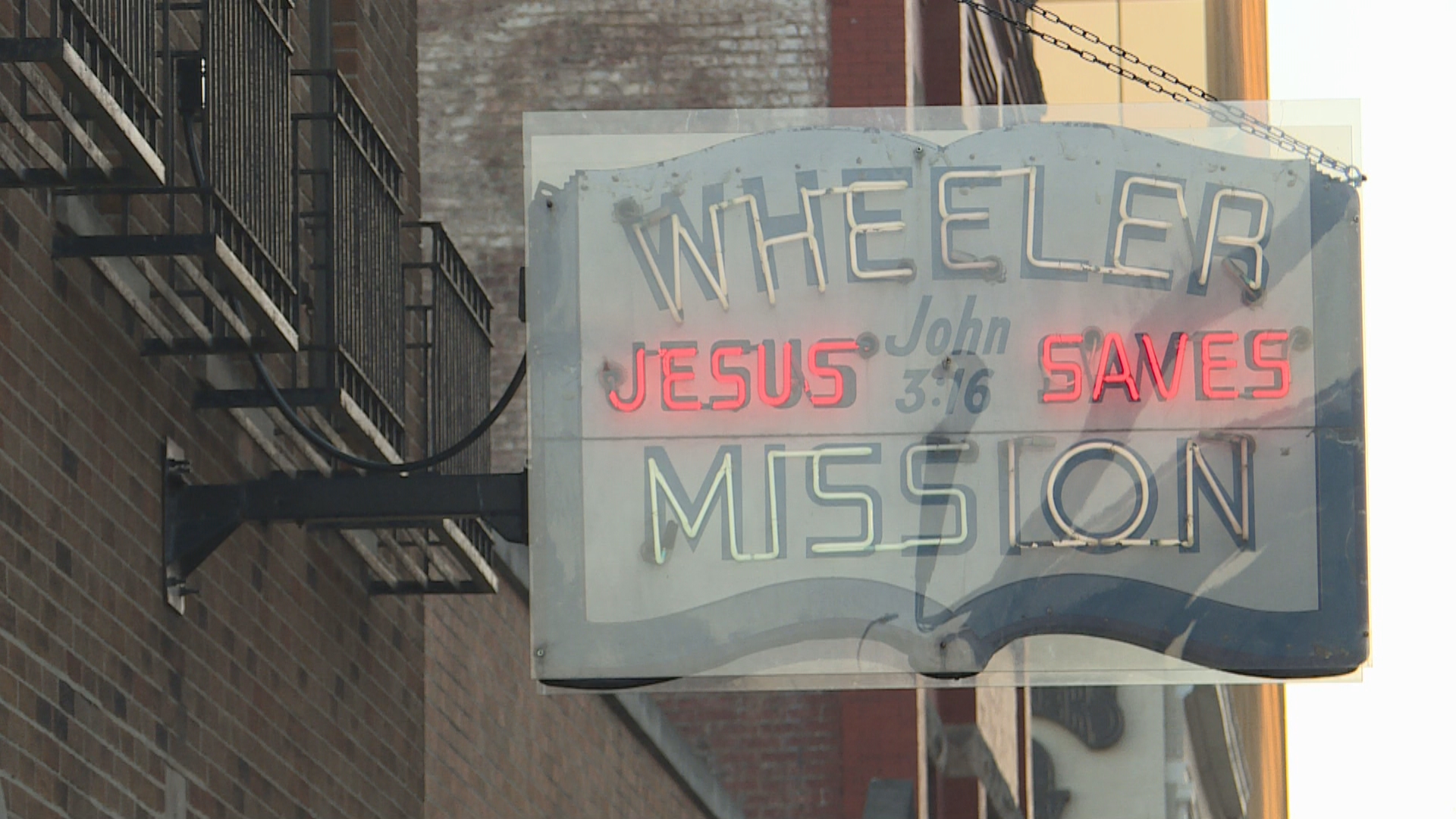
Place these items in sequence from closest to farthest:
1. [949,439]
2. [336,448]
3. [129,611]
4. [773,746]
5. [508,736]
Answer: [129,611] < [949,439] < [336,448] < [508,736] < [773,746]

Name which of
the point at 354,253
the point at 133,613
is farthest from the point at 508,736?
the point at 133,613

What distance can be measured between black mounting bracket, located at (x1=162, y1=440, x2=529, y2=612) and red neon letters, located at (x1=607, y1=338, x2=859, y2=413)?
52 centimetres

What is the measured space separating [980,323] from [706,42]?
1084 cm

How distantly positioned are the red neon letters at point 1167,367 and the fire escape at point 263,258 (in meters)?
1.80

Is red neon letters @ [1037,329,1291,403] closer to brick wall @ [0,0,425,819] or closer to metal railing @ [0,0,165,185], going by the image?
brick wall @ [0,0,425,819]

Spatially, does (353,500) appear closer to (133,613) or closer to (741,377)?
(133,613)

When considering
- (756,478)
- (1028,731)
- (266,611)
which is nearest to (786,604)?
(756,478)

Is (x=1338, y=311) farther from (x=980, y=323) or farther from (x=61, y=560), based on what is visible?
(x=61, y=560)

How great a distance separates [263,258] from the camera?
7348 mm

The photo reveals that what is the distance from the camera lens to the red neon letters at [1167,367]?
8.05 meters

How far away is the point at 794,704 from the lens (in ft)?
62.5

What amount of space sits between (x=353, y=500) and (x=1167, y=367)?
8.81 ft

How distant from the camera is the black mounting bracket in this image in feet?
25.7

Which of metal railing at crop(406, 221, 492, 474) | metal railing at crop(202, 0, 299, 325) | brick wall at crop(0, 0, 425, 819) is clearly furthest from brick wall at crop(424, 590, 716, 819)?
metal railing at crop(202, 0, 299, 325)
